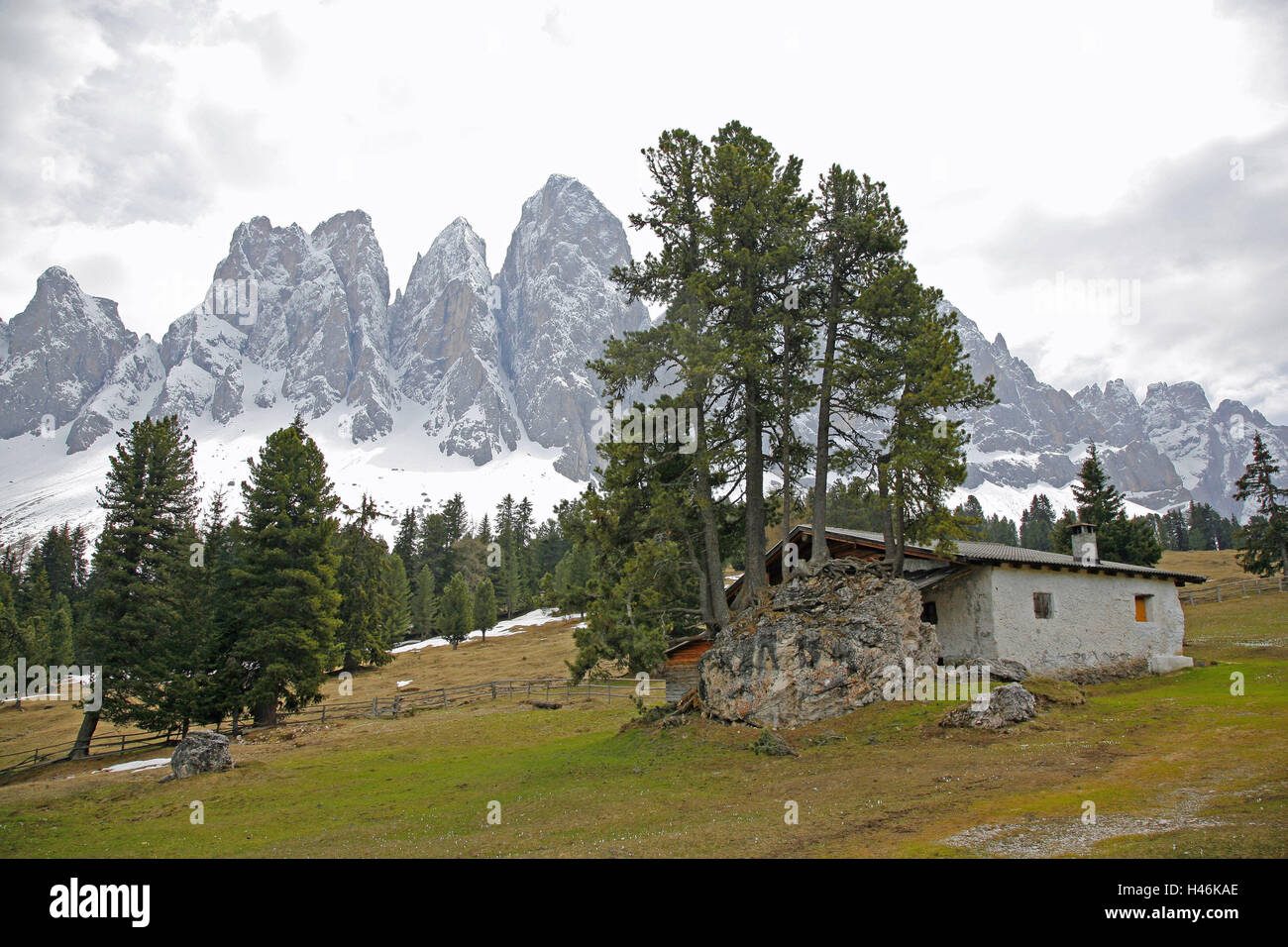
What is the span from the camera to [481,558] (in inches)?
4058

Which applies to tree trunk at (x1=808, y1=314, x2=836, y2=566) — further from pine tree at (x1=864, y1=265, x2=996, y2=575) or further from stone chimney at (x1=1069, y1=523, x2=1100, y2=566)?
stone chimney at (x1=1069, y1=523, x2=1100, y2=566)

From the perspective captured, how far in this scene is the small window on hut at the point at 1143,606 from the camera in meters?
26.3

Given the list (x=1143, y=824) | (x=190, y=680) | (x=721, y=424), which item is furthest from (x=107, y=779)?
(x=1143, y=824)

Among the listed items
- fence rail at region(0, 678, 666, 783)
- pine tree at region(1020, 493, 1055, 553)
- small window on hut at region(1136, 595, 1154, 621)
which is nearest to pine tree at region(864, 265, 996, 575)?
small window on hut at region(1136, 595, 1154, 621)

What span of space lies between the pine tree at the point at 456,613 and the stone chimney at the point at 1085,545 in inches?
2705

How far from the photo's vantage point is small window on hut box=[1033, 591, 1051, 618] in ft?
77.3

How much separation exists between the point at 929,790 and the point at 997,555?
490 inches

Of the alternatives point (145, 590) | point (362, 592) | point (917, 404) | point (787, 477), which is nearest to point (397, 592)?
point (362, 592)

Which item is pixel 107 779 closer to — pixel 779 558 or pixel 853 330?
pixel 779 558

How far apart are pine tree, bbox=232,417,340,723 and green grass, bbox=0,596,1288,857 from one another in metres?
8.92

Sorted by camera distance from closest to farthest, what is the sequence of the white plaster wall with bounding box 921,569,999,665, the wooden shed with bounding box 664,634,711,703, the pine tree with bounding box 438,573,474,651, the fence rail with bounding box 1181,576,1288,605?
the white plaster wall with bounding box 921,569,999,665, the wooden shed with bounding box 664,634,711,703, the fence rail with bounding box 1181,576,1288,605, the pine tree with bounding box 438,573,474,651

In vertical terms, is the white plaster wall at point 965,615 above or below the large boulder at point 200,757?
above

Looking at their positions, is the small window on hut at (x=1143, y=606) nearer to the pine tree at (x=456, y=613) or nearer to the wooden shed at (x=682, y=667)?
the wooden shed at (x=682, y=667)

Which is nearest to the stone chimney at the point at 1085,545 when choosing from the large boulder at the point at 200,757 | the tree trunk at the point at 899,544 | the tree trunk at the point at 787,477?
the tree trunk at the point at 899,544
